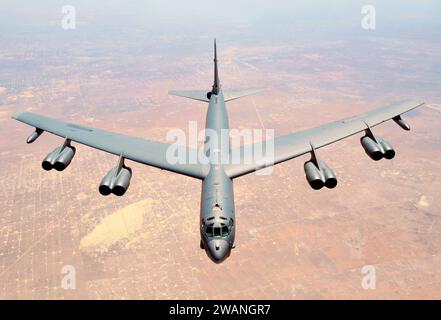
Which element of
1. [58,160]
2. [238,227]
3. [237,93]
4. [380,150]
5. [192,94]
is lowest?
→ [238,227]

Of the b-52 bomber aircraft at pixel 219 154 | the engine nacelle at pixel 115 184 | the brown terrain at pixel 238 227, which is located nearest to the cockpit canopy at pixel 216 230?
the b-52 bomber aircraft at pixel 219 154

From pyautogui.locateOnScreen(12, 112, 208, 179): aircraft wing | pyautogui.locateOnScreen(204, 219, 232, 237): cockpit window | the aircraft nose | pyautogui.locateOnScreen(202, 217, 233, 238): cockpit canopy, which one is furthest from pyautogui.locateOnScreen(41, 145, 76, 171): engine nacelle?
the aircraft nose

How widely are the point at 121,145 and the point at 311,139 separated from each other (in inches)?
700

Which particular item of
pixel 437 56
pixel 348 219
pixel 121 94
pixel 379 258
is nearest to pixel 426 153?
pixel 348 219

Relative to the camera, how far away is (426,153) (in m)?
68.4

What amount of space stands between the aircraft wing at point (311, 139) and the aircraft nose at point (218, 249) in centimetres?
757

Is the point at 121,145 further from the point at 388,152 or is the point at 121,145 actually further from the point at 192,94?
the point at 388,152

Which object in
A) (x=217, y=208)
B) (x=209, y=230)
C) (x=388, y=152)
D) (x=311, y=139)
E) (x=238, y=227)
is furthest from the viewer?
(x=238, y=227)

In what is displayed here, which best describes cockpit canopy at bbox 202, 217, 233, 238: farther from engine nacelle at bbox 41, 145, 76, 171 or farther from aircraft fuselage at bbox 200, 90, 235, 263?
engine nacelle at bbox 41, 145, 76, 171

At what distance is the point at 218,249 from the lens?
20.8 meters

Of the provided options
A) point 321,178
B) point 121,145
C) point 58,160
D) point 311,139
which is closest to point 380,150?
point 311,139

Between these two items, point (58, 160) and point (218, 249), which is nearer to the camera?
point (218, 249)

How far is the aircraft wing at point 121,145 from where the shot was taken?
94.6ft

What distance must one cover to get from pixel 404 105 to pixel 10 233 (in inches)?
2013
